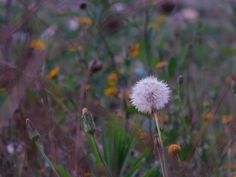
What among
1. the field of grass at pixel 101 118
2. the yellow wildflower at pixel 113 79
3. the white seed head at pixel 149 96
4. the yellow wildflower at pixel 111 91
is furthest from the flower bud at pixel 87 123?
the yellow wildflower at pixel 113 79

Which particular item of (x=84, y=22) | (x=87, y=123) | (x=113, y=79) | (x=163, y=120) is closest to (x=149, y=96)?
(x=87, y=123)

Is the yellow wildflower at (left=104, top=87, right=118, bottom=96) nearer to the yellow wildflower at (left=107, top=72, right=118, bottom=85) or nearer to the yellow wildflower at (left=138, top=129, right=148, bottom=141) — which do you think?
the yellow wildflower at (left=107, top=72, right=118, bottom=85)

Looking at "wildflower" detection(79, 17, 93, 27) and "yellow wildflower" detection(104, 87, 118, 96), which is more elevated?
"wildflower" detection(79, 17, 93, 27)

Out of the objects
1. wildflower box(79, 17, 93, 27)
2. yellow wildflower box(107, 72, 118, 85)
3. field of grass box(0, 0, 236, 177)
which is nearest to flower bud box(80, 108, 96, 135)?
field of grass box(0, 0, 236, 177)

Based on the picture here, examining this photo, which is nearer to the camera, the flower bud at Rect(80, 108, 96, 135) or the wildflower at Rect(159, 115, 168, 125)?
the flower bud at Rect(80, 108, 96, 135)

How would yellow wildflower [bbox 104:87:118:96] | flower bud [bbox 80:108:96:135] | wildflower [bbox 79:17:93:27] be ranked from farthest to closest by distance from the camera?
wildflower [bbox 79:17:93:27] < yellow wildflower [bbox 104:87:118:96] < flower bud [bbox 80:108:96:135]

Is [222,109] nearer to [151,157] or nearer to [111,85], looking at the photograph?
[111,85]

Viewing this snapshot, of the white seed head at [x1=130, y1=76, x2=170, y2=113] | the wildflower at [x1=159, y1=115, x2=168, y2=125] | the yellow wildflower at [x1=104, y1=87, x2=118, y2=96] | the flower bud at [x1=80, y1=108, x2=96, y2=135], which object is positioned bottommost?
the flower bud at [x1=80, y1=108, x2=96, y2=135]

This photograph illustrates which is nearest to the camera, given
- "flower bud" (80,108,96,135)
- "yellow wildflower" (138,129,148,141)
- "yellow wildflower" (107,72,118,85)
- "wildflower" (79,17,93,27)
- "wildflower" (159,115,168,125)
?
"flower bud" (80,108,96,135)

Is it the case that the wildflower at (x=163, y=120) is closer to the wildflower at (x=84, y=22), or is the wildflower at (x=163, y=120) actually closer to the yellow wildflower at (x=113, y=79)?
the yellow wildflower at (x=113, y=79)
